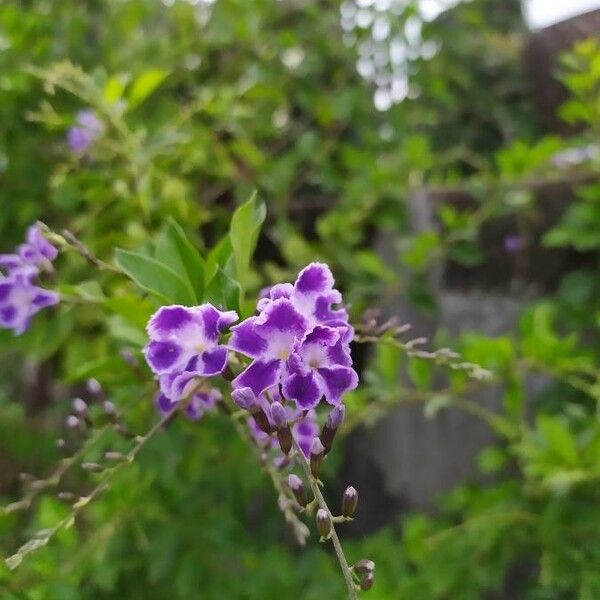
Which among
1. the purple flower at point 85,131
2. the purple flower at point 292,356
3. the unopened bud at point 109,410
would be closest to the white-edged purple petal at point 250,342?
the purple flower at point 292,356

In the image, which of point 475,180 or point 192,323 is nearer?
point 192,323

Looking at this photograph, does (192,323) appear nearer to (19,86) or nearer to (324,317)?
(324,317)

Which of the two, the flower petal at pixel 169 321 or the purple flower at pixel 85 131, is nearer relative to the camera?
the flower petal at pixel 169 321

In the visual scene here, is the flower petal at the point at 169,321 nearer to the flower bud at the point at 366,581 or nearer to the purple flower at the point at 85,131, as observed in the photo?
the flower bud at the point at 366,581

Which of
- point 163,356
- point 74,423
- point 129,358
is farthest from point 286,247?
point 163,356

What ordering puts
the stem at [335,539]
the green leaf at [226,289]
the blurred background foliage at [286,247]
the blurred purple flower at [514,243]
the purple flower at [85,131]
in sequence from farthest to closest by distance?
the blurred purple flower at [514,243] → the purple flower at [85,131] → the blurred background foliage at [286,247] → the green leaf at [226,289] → the stem at [335,539]

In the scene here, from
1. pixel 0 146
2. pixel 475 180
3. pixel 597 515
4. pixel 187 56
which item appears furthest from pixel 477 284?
pixel 0 146
